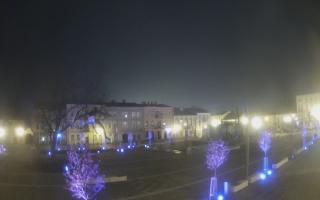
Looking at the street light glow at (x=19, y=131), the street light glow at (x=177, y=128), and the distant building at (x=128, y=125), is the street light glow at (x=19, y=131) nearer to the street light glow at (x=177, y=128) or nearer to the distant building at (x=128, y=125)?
the distant building at (x=128, y=125)

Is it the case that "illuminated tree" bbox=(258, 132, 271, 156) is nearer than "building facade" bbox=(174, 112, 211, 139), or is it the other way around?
"illuminated tree" bbox=(258, 132, 271, 156)

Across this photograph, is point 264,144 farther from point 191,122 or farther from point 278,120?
point 278,120

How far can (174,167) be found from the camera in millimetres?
37969

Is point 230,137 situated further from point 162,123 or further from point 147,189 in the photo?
point 147,189

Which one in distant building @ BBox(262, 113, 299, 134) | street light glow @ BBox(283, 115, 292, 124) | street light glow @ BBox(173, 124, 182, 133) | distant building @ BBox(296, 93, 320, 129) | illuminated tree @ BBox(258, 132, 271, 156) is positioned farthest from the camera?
distant building @ BBox(296, 93, 320, 129)

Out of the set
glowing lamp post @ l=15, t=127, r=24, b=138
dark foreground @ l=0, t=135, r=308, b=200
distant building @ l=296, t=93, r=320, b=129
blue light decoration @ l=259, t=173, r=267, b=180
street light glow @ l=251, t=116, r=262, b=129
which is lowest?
dark foreground @ l=0, t=135, r=308, b=200

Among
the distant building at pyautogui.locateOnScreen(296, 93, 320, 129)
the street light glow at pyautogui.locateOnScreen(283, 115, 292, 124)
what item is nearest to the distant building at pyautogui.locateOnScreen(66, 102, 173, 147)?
the street light glow at pyautogui.locateOnScreen(283, 115, 292, 124)

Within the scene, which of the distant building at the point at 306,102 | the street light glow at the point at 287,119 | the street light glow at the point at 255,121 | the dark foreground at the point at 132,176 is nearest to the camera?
the dark foreground at the point at 132,176

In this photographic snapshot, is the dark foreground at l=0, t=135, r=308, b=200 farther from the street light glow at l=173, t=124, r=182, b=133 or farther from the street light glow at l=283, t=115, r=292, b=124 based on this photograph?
the street light glow at l=283, t=115, r=292, b=124

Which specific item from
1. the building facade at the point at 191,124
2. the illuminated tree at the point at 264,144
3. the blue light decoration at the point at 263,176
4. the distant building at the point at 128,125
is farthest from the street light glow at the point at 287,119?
the blue light decoration at the point at 263,176

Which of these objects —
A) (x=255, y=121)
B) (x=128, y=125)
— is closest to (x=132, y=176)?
(x=255, y=121)

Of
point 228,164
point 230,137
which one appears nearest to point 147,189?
point 228,164

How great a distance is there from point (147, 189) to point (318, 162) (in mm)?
15607

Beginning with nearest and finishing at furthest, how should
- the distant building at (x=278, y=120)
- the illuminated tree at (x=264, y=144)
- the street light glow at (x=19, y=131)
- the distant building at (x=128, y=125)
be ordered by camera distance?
1. the illuminated tree at (x=264, y=144)
2. the distant building at (x=128, y=125)
3. the street light glow at (x=19, y=131)
4. the distant building at (x=278, y=120)
